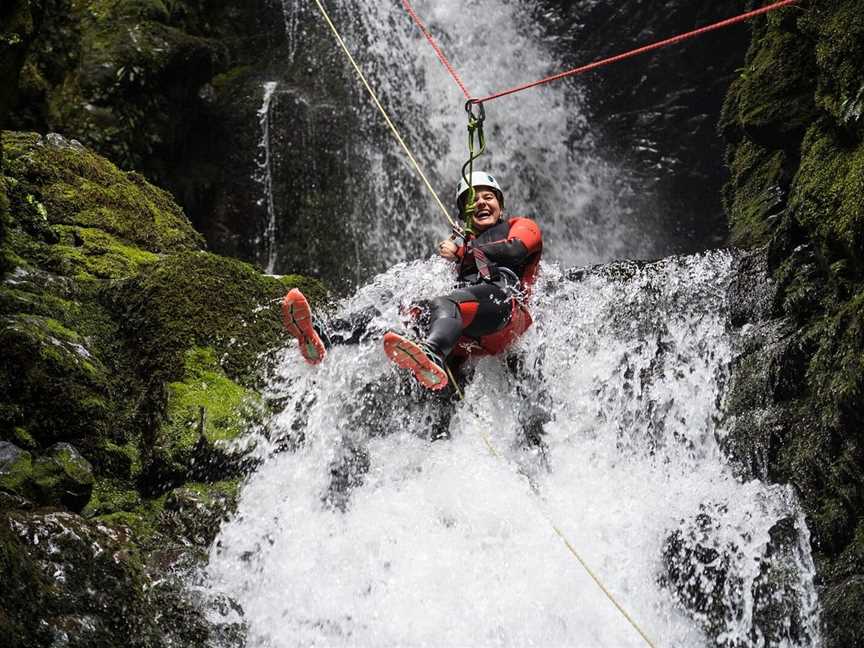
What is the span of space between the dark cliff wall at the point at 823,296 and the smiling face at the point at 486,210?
214 cm

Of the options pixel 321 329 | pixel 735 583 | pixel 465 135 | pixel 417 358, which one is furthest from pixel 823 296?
pixel 465 135

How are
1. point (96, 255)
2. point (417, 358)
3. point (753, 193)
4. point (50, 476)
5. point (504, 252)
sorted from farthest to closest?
point (753, 193), point (96, 255), point (504, 252), point (417, 358), point (50, 476)

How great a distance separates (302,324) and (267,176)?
26.1ft

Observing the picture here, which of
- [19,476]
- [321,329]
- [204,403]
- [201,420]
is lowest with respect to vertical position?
[19,476]

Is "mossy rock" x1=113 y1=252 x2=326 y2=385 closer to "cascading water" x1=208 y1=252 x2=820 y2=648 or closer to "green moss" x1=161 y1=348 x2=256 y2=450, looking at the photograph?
"green moss" x1=161 y1=348 x2=256 y2=450

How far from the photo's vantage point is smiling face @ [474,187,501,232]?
265 inches

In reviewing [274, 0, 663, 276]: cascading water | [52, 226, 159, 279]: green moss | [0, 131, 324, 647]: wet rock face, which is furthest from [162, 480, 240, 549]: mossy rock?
[274, 0, 663, 276]: cascading water

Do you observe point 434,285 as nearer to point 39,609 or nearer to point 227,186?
point 39,609

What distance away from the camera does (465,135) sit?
1341 centimetres

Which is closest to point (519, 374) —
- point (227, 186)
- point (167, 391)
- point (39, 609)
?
point (167, 391)

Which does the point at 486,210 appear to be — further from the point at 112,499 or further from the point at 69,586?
the point at 69,586

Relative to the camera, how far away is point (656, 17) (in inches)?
502

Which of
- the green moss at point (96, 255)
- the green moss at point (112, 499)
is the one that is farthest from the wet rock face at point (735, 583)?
the green moss at point (96, 255)

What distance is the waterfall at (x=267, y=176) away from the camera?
12602 millimetres
